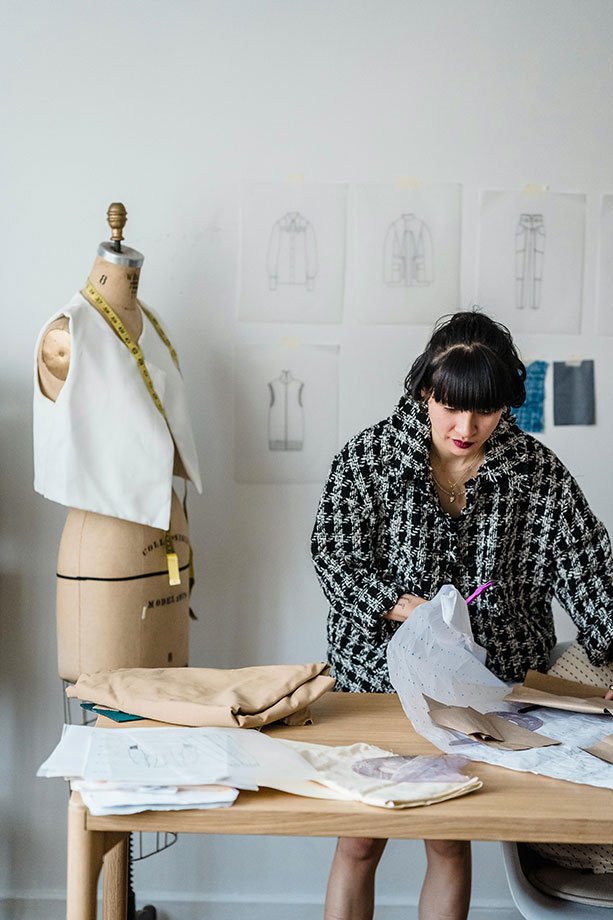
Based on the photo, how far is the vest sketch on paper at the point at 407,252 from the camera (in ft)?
8.68

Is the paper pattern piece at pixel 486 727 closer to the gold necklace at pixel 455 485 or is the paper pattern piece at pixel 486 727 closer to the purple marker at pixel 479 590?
the purple marker at pixel 479 590

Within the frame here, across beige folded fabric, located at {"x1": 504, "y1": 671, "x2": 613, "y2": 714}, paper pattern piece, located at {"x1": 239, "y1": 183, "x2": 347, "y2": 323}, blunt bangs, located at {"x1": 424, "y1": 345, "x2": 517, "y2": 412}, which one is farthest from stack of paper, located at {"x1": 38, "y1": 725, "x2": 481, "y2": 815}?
paper pattern piece, located at {"x1": 239, "y1": 183, "x2": 347, "y2": 323}

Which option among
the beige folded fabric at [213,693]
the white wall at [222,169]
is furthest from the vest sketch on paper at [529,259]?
the beige folded fabric at [213,693]

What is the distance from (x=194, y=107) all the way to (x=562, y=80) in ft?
3.12

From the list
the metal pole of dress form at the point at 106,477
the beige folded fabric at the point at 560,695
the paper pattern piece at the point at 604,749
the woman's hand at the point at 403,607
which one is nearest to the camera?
the paper pattern piece at the point at 604,749

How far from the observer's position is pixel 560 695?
69.2 inches

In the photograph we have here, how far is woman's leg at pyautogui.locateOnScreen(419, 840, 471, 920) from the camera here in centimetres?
175

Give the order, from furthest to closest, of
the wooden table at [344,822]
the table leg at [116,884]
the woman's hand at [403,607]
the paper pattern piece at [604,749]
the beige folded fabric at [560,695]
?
1. the woman's hand at [403,607]
2. the table leg at [116,884]
3. the beige folded fabric at [560,695]
4. the paper pattern piece at [604,749]
5. the wooden table at [344,822]

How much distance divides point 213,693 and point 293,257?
4.55 ft

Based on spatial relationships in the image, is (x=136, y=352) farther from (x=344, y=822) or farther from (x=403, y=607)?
(x=344, y=822)

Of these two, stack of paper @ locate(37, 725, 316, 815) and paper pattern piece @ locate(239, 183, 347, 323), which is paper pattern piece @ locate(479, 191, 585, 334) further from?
stack of paper @ locate(37, 725, 316, 815)

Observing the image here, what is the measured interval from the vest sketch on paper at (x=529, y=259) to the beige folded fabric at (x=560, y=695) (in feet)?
3.76

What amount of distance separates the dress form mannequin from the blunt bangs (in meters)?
0.67

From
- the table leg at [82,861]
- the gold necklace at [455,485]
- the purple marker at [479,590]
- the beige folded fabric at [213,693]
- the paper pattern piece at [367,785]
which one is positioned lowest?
the table leg at [82,861]
